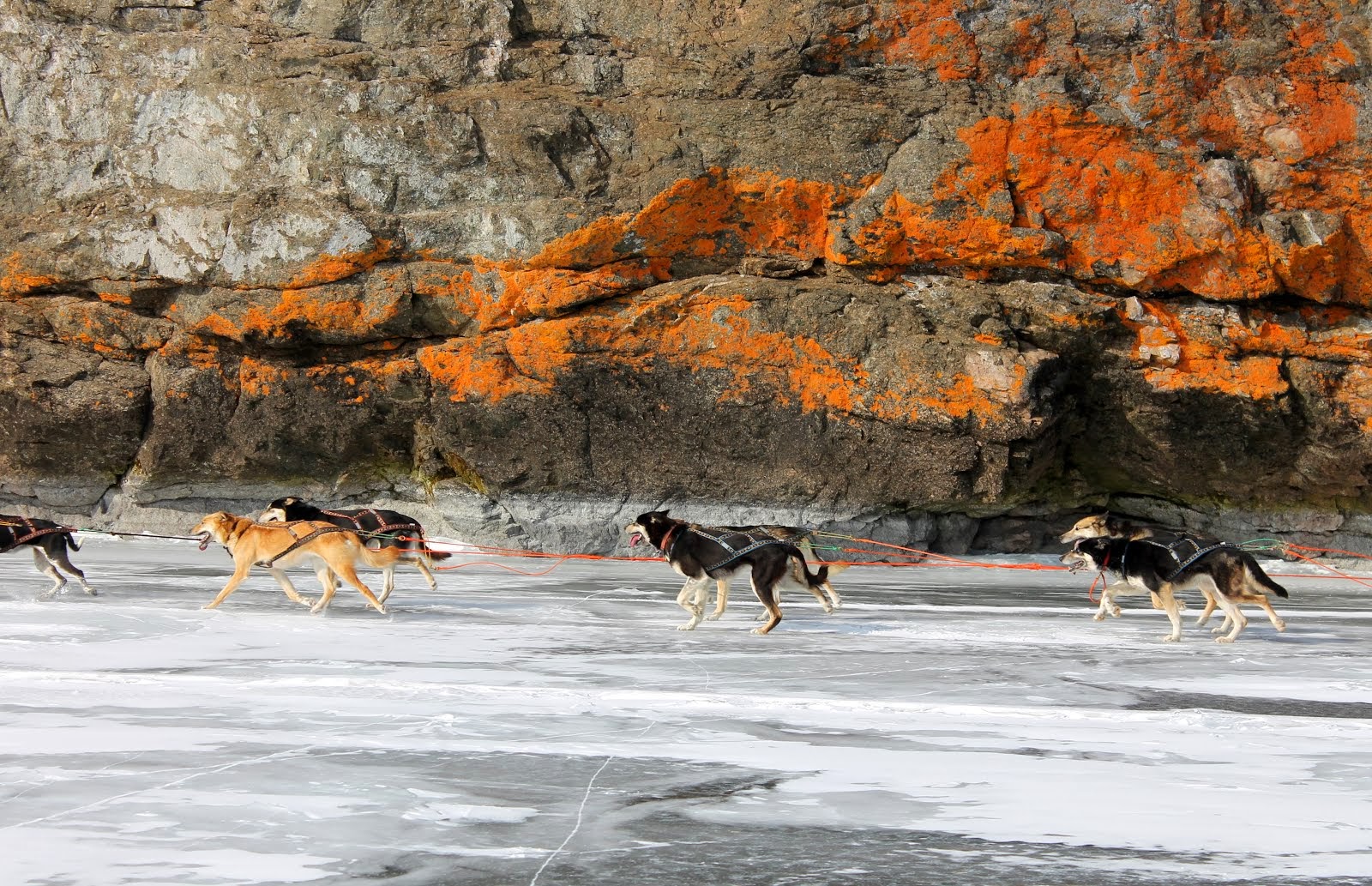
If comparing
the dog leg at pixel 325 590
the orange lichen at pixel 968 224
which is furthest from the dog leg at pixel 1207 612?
the dog leg at pixel 325 590

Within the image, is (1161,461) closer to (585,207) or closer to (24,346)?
(585,207)

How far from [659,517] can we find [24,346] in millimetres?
13327

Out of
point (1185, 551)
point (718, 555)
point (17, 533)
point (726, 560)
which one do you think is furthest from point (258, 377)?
point (1185, 551)

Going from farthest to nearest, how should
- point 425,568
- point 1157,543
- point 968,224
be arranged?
1. point 968,224
2. point 425,568
3. point 1157,543

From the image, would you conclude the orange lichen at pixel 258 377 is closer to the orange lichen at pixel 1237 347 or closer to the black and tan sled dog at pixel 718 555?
the black and tan sled dog at pixel 718 555

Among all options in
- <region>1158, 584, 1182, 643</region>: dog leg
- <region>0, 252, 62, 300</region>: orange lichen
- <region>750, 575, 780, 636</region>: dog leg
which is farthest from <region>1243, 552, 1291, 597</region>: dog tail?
<region>0, 252, 62, 300</region>: orange lichen

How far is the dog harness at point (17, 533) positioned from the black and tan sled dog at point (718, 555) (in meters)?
6.04

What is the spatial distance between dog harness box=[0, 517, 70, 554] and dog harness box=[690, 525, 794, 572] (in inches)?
258

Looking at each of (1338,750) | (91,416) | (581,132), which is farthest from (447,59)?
(1338,750)

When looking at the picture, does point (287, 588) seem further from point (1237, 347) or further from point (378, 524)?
point (1237, 347)

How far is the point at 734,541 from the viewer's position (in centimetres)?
1051

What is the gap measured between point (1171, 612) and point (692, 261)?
32.4 feet

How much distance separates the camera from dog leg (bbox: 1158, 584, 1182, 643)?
9945 millimetres

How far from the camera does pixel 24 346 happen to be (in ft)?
62.1
